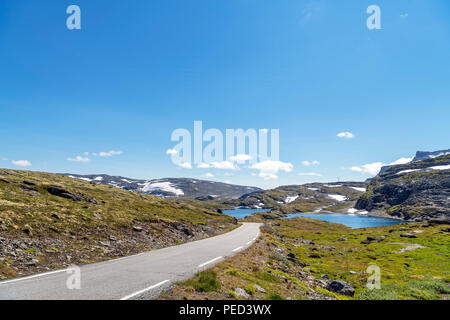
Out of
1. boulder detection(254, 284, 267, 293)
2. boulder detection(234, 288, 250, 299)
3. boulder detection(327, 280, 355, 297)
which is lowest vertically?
boulder detection(327, 280, 355, 297)

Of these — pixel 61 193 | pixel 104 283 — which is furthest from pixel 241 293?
pixel 61 193

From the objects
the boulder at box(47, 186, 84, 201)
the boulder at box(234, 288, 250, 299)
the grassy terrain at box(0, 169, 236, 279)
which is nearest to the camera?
the boulder at box(234, 288, 250, 299)

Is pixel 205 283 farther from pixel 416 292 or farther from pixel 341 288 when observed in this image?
pixel 416 292

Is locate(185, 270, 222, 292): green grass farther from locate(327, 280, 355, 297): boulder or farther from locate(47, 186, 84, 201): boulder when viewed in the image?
locate(47, 186, 84, 201): boulder

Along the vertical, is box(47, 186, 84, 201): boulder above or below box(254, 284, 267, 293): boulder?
above

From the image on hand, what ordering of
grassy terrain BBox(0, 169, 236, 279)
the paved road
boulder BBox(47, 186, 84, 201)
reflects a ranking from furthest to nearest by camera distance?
boulder BBox(47, 186, 84, 201) → grassy terrain BBox(0, 169, 236, 279) → the paved road

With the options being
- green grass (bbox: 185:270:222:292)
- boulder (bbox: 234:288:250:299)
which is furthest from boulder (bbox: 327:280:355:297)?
green grass (bbox: 185:270:222:292)

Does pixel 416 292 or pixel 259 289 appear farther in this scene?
pixel 416 292

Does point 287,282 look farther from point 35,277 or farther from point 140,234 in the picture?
point 140,234

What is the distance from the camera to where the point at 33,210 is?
1024 inches

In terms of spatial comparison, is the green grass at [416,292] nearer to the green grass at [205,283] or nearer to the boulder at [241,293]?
the boulder at [241,293]

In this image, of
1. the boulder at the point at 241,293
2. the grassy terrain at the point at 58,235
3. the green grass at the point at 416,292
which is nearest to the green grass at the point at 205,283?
the boulder at the point at 241,293
